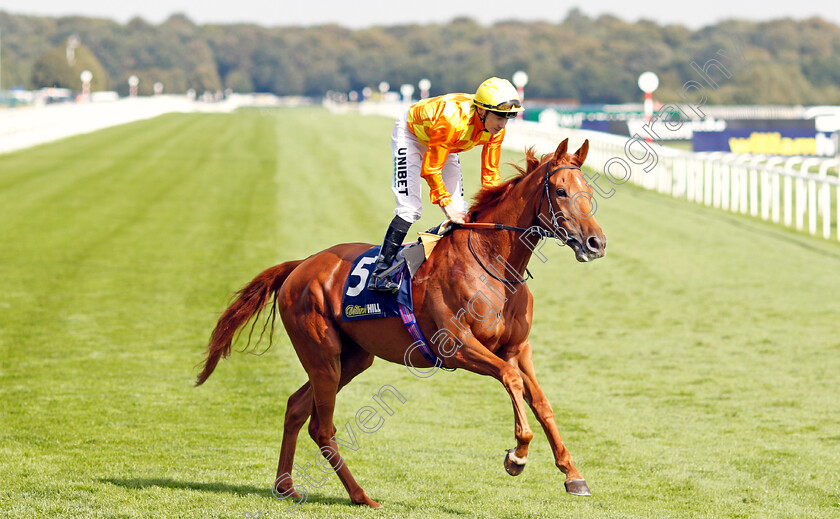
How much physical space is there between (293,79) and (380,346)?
15892 cm

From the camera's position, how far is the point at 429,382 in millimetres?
9203

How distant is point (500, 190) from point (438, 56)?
12229cm

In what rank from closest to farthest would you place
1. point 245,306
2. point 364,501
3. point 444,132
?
point 444,132 → point 364,501 → point 245,306

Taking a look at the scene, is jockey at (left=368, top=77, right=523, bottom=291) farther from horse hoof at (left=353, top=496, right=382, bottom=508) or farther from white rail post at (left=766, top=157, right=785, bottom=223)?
white rail post at (left=766, top=157, right=785, bottom=223)

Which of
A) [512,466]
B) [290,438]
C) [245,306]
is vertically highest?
[245,306]

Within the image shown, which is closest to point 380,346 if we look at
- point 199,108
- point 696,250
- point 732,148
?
point 696,250

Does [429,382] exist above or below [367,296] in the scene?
below

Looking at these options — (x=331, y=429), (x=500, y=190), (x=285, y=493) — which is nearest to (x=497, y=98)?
(x=500, y=190)

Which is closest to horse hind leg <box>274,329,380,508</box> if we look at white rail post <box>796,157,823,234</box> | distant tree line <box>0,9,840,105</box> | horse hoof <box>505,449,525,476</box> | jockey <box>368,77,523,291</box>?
jockey <box>368,77,523,291</box>

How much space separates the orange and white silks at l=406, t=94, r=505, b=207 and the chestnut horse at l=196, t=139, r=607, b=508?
22 centimetres

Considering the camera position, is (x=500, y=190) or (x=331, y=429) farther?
(x=331, y=429)

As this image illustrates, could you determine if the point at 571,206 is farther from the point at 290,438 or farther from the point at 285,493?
the point at 285,493

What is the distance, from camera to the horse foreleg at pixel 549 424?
15.5ft

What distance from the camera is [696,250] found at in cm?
1501
